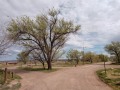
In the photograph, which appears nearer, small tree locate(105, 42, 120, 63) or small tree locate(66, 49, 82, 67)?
small tree locate(105, 42, 120, 63)

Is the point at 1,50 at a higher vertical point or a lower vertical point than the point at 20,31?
lower

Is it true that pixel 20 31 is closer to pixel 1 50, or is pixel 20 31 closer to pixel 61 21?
pixel 61 21

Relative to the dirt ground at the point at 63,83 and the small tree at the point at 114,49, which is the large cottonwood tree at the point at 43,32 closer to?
the dirt ground at the point at 63,83

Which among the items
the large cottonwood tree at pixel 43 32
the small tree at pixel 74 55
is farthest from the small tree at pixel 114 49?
the large cottonwood tree at pixel 43 32

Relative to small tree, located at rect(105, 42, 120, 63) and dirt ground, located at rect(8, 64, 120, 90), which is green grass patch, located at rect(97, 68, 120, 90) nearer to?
dirt ground, located at rect(8, 64, 120, 90)

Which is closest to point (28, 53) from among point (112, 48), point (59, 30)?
point (59, 30)

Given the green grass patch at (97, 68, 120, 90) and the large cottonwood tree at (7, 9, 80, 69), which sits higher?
the large cottonwood tree at (7, 9, 80, 69)

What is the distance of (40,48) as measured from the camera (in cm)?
3800

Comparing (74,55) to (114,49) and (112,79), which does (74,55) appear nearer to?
(114,49)

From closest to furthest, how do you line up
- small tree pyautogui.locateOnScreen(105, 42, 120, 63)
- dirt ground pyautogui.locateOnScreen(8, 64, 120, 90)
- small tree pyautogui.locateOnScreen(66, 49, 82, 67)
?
1. dirt ground pyautogui.locateOnScreen(8, 64, 120, 90)
2. small tree pyautogui.locateOnScreen(105, 42, 120, 63)
3. small tree pyautogui.locateOnScreen(66, 49, 82, 67)

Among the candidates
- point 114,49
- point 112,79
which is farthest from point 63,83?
point 114,49

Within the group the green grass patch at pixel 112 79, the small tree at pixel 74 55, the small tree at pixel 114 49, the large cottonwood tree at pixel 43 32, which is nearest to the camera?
the green grass patch at pixel 112 79

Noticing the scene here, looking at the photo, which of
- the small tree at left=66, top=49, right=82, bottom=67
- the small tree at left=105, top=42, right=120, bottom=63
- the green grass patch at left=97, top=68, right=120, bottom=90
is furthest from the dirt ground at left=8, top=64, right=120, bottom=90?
the small tree at left=66, top=49, right=82, bottom=67

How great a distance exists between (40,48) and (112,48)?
4687 centimetres
